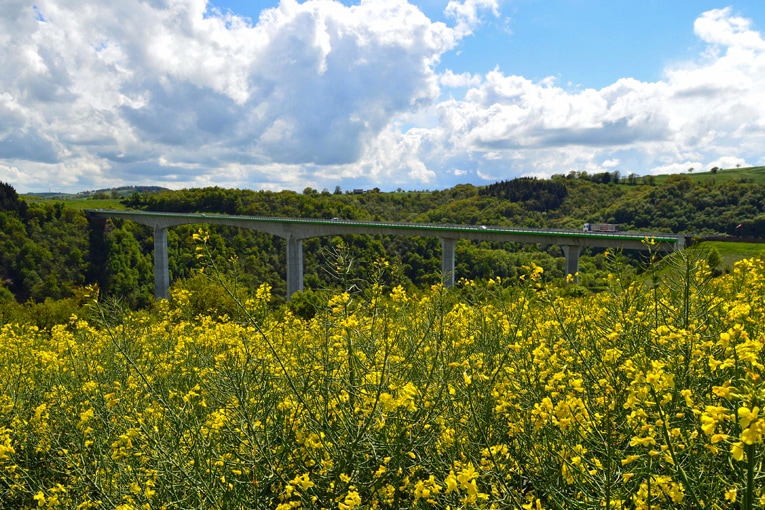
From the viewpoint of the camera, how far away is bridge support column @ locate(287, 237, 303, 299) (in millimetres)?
60188

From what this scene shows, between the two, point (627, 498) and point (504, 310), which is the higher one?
point (504, 310)

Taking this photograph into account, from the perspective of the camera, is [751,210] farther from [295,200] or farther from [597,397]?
[597,397]

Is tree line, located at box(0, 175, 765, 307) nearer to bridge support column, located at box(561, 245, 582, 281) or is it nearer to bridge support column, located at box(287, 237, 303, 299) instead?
bridge support column, located at box(287, 237, 303, 299)

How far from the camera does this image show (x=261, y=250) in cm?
7788

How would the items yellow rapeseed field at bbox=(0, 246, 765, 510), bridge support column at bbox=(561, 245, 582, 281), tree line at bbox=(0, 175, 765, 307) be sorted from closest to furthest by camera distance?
yellow rapeseed field at bbox=(0, 246, 765, 510) < bridge support column at bbox=(561, 245, 582, 281) < tree line at bbox=(0, 175, 765, 307)

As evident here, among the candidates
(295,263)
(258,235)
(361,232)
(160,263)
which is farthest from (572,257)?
(160,263)

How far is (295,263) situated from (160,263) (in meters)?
24.5

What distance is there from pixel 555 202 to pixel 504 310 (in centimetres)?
11600

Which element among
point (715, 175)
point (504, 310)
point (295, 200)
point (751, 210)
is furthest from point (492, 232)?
point (715, 175)

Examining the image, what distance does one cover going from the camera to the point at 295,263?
61.2 m

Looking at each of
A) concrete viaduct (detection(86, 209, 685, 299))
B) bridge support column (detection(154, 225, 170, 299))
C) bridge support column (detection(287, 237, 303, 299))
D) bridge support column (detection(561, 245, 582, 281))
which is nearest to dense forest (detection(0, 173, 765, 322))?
bridge support column (detection(287, 237, 303, 299))

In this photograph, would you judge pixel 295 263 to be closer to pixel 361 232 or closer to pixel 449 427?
pixel 361 232

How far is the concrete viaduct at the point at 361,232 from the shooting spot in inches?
1533

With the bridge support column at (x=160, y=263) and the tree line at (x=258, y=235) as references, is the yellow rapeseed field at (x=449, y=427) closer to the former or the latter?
the tree line at (x=258, y=235)
